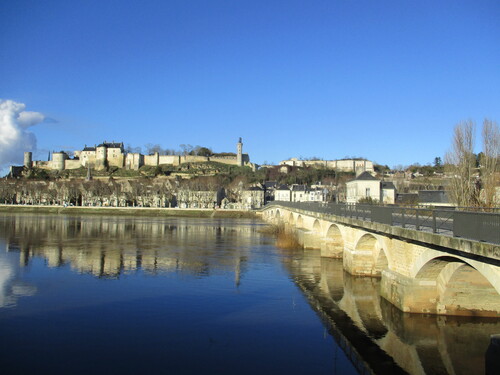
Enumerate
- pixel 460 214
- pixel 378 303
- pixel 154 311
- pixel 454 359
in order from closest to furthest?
1. pixel 460 214
2. pixel 454 359
3. pixel 154 311
4. pixel 378 303

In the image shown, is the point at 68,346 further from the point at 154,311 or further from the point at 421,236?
the point at 421,236

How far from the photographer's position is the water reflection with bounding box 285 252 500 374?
1134 cm

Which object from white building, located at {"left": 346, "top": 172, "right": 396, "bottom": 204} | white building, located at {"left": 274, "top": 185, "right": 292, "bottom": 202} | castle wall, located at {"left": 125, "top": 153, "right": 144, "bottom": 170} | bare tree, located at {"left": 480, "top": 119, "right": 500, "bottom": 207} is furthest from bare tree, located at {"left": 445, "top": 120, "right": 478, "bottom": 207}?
castle wall, located at {"left": 125, "top": 153, "right": 144, "bottom": 170}

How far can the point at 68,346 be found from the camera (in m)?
11.9

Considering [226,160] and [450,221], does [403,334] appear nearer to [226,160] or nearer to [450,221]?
[450,221]

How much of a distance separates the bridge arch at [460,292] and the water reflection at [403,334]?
0.32 metres

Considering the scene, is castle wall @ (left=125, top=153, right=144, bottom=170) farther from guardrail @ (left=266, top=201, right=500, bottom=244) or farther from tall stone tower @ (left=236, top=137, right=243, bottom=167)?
guardrail @ (left=266, top=201, right=500, bottom=244)

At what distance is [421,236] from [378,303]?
5.48 metres

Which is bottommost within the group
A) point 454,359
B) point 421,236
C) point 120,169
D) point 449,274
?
point 454,359

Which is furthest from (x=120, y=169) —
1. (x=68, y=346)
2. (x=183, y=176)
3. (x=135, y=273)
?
(x=68, y=346)

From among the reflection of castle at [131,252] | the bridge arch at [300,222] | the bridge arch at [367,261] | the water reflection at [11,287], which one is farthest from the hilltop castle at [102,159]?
the bridge arch at [367,261]

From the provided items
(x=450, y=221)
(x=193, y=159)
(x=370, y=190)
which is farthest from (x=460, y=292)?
(x=193, y=159)

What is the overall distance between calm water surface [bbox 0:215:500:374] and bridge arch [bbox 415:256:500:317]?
439mm

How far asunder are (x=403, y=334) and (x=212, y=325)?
5.97 m
